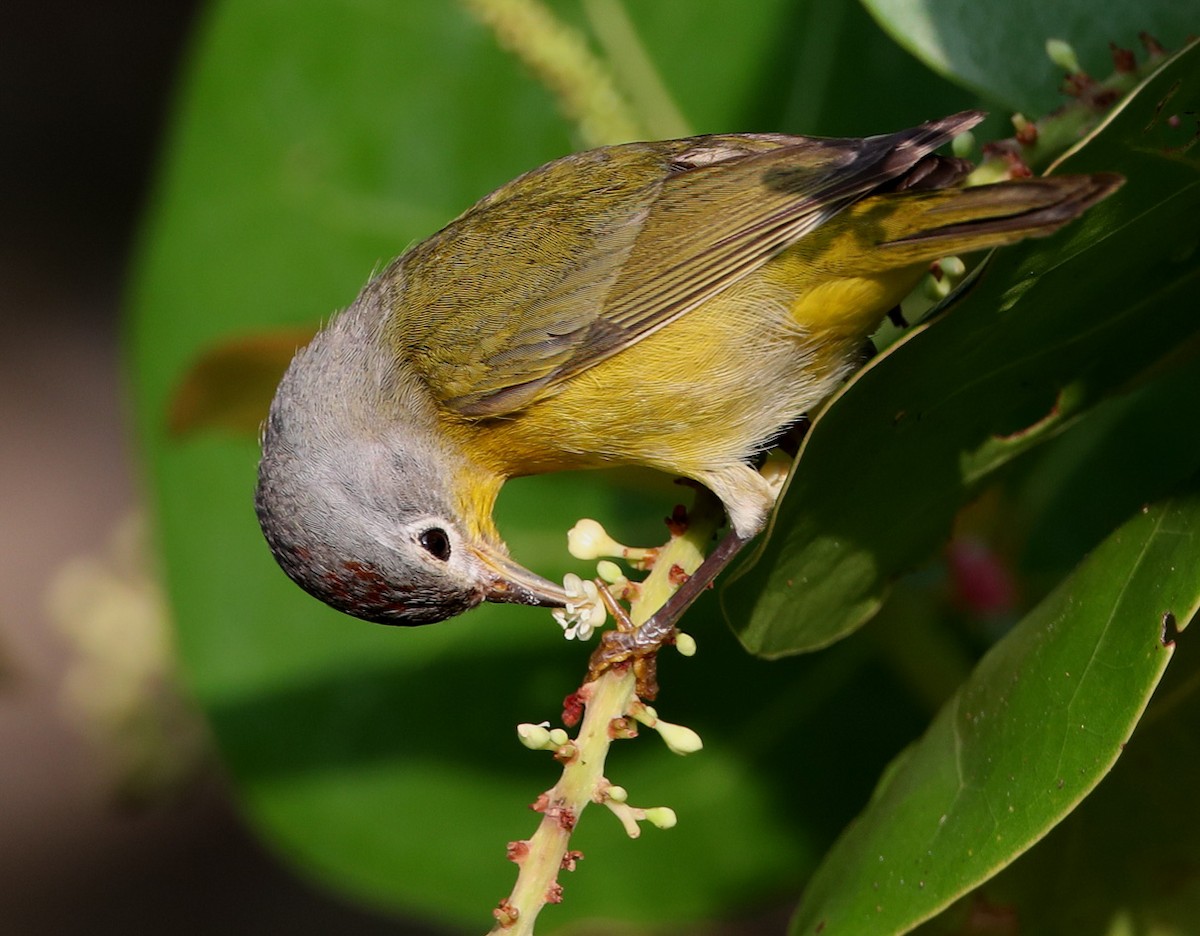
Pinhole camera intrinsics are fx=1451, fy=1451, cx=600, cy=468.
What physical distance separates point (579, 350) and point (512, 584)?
461 millimetres

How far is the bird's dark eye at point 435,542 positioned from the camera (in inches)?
106

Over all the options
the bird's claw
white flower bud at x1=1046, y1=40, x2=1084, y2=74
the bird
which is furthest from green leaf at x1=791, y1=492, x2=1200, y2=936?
white flower bud at x1=1046, y1=40, x2=1084, y2=74

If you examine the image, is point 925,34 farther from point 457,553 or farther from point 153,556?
point 153,556

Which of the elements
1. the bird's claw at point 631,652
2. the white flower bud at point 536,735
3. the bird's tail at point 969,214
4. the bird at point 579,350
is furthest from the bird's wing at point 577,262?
the white flower bud at point 536,735

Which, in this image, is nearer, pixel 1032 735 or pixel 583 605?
pixel 1032 735

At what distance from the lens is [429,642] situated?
3.43 meters

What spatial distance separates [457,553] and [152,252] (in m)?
1.40

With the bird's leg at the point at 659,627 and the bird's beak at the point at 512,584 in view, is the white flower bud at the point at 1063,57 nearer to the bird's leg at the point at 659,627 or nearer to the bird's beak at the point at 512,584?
the bird's leg at the point at 659,627

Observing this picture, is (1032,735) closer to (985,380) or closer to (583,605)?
(985,380)

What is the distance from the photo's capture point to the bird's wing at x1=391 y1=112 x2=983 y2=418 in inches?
102

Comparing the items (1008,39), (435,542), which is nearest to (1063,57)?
(1008,39)

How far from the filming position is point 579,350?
2.73 m

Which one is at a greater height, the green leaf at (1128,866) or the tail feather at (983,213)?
the tail feather at (983,213)

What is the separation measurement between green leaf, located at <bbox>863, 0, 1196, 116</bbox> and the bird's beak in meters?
1.09
